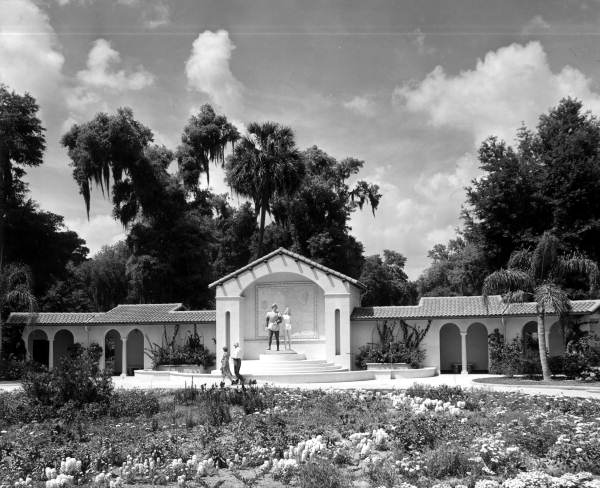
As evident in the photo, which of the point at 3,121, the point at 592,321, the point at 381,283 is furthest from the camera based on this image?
the point at 381,283

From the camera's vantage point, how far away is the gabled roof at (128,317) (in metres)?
35.2

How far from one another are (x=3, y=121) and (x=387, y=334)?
25891mm

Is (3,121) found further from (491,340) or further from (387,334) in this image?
(491,340)

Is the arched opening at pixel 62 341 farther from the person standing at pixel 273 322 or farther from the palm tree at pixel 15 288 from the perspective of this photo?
the person standing at pixel 273 322

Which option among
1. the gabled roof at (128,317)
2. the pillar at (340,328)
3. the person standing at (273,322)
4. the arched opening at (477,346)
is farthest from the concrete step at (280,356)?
the arched opening at (477,346)

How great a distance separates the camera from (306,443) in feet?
38.7

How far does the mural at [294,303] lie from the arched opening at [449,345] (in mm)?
6984

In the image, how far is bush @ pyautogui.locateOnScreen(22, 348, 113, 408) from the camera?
1664 cm

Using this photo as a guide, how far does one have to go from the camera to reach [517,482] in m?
8.91

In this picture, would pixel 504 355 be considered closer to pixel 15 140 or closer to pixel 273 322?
pixel 273 322

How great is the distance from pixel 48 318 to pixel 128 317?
173 inches

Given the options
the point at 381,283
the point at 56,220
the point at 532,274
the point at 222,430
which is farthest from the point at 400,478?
the point at 381,283

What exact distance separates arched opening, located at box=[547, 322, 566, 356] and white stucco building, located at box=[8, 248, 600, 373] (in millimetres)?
44

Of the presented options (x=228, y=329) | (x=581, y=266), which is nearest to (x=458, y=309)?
(x=581, y=266)
